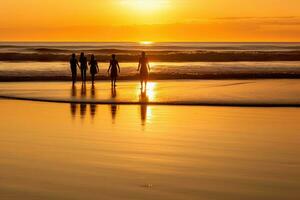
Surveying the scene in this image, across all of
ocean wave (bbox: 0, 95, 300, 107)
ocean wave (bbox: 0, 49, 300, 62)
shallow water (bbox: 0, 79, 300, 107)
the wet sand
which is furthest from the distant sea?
the wet sand

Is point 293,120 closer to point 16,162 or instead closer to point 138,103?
point 138,103

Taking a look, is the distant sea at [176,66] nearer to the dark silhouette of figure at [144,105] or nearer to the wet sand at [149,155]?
the dark silhouette of figure at [144,105]

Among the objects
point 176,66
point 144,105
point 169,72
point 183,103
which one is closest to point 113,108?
point 144,105

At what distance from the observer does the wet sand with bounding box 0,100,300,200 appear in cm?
885

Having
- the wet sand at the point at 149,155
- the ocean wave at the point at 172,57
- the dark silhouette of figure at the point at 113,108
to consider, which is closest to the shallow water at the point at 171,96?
the dark silhouette of figure at the point at 113,108

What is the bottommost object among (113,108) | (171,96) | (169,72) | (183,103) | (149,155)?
(149,155)

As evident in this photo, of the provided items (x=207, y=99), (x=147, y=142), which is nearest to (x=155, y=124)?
(x=147, y=142)

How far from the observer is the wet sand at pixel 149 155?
885 centimetres

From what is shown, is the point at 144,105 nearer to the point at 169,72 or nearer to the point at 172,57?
the point at 169,72

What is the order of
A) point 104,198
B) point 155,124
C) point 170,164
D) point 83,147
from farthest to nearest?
point 155,124, point 83,147, point 170,164, point 104,198

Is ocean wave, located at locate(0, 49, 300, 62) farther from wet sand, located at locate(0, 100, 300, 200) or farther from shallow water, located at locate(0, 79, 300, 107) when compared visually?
wet sand, located at locate(0, 100, 300, 200)

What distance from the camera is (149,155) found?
1160 centimetres

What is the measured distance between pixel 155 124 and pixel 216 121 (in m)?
1.81

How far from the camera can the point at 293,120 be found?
57.7 ft
